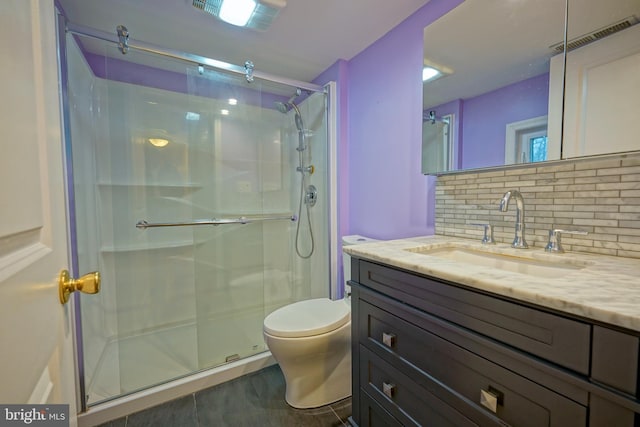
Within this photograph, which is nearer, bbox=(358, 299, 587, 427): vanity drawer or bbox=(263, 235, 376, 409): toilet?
bbox=(358, 299, 587, 427): vanity drawer

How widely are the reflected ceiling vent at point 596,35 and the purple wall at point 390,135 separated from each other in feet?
1.93

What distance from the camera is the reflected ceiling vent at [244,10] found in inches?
55.1

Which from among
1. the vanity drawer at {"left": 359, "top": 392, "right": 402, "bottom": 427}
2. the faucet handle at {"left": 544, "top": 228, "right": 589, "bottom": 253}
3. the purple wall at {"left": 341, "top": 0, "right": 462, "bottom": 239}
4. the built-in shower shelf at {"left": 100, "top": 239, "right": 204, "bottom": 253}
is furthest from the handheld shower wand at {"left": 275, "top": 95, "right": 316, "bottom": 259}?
the faucet handle at {"left": 544, "top": 228, "right": 589, "bottom": 253}

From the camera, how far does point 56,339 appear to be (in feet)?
1.52

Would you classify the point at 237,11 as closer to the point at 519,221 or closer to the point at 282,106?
the point at 282,106

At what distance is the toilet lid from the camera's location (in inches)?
53.0

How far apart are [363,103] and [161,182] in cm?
168

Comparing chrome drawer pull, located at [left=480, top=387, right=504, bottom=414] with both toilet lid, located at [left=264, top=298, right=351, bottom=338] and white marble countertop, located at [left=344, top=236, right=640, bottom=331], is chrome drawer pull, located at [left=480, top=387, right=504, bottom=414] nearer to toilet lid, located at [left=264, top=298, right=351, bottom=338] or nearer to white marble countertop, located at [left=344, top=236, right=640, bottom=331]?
white marble countertop, located at [left=344, top=236, right=640, bottom=331]

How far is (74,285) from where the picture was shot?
0.53 m

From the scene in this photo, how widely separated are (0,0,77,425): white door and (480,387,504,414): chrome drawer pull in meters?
0.92

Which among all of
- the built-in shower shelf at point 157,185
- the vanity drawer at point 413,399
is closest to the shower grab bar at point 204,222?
the built-in shower shelf at point 157,185

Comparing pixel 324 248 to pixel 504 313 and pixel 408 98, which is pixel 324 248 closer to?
pixel 408 98

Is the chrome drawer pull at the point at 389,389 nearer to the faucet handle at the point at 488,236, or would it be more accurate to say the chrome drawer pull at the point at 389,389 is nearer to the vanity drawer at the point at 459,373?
the vanity drawer at the point at 459,373

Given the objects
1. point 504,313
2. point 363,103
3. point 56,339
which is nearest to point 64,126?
point 56,339
